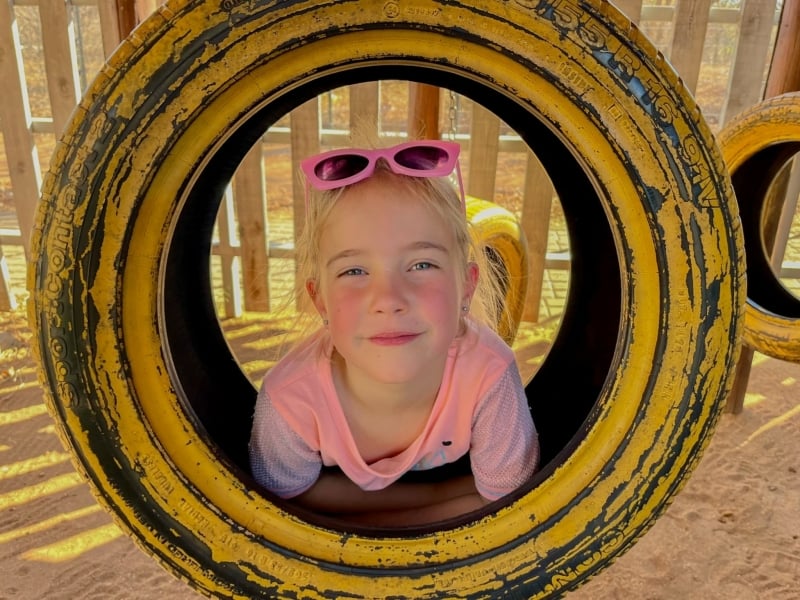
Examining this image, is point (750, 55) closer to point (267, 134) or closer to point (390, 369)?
point (267, 134)

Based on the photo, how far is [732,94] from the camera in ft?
9.16

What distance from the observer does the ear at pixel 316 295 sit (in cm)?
117

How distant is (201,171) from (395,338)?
348 mm

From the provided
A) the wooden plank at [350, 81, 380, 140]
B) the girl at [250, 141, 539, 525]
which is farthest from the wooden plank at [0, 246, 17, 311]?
the girl at [250, 141, 539, 525]

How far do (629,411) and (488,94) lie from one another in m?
0.67

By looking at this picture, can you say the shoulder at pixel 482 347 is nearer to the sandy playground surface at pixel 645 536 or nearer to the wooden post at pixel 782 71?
the sandy playground surface at pixel 645 536

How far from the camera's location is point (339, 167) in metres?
1.11

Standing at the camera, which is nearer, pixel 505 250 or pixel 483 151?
pixel 505 250

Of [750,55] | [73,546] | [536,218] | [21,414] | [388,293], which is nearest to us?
[388,293]

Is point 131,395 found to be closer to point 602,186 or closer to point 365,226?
point 365,226

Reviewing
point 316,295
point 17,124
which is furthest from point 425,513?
point 17,124

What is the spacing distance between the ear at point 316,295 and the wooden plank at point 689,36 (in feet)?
6.74

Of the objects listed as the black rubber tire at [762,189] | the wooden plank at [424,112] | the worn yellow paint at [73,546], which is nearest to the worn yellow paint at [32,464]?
the worn yellow paint at [73,546]

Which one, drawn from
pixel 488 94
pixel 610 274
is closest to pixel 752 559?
pixel 610 274
